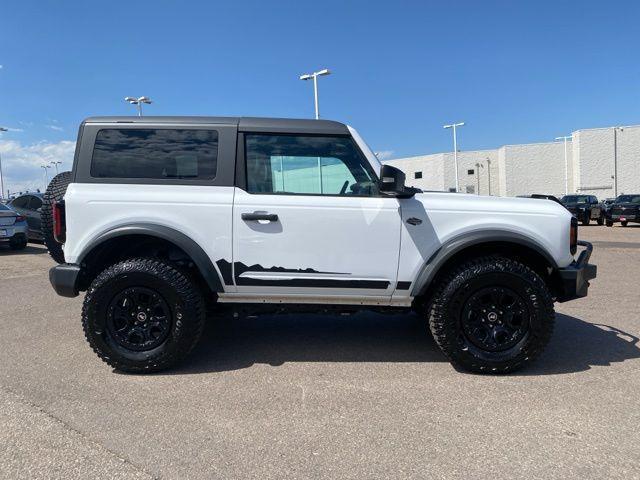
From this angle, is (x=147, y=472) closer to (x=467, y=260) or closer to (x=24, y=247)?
(x=467, y=260)

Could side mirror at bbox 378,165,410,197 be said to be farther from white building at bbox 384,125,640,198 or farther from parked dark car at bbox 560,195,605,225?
white building at bbox 384,125,640,198

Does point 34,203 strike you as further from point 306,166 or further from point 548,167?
point 548,167

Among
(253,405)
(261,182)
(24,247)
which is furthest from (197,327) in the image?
(24,247)

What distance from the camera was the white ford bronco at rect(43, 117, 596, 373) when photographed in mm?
3650

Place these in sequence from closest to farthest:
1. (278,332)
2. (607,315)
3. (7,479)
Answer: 1. (7,479)
2. (278,332)
3. (607,315)

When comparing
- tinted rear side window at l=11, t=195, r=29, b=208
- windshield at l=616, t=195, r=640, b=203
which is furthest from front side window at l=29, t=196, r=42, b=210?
windshield at l=616, t=195, r=640, b=203

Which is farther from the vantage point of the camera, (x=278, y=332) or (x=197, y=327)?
(x=278, y=332)

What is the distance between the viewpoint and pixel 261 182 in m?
3.77

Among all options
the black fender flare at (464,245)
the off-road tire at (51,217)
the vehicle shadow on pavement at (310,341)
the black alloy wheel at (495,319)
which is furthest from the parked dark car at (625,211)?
the off-road tire at (51,217)

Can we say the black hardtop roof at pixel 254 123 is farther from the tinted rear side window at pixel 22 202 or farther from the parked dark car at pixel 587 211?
the parked dark car at pixel 587 211

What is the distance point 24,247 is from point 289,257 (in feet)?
40.4

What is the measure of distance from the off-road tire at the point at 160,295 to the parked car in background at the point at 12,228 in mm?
10580

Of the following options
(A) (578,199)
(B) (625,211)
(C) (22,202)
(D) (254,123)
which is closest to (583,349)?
(D) (254,123)

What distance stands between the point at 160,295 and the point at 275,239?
1.01 m
